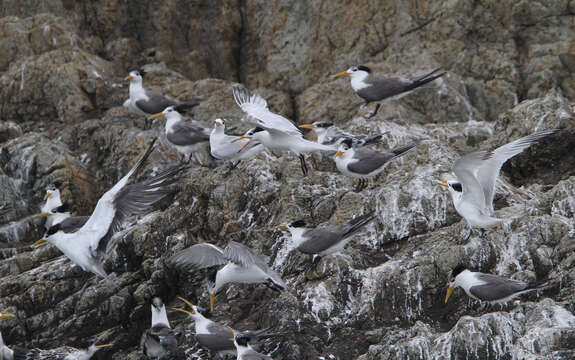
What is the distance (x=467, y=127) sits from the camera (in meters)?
13.3

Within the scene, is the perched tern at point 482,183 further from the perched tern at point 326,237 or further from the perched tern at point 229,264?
the perched tern at point 229,264

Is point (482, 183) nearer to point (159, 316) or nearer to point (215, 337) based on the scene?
point (215, 337)

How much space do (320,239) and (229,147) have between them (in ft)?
9.87

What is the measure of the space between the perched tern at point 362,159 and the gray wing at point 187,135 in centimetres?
301

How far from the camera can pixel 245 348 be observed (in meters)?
7.71

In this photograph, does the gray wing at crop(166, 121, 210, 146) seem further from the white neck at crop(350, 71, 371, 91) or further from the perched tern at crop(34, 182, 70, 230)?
the white neck at crop(350, 71, 371, 91)

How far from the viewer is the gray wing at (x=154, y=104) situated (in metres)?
13.4

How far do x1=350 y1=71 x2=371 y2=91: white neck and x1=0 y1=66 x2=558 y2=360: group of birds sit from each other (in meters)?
0.36

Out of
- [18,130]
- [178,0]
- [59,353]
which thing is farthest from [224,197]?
[178,0]

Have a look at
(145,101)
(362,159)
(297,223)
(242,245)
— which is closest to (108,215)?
(242,245)

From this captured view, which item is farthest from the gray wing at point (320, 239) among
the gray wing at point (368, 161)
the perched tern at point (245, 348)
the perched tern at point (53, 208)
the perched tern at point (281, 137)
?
the perched tern at point (53, 208)

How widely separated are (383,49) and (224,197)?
7.15 meters

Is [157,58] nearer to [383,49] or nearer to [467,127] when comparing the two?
[383,49]

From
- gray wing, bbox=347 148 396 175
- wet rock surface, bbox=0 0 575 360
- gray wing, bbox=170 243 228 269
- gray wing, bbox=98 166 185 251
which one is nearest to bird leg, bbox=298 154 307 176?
wet rock surface, bbox=0 0 575 360
